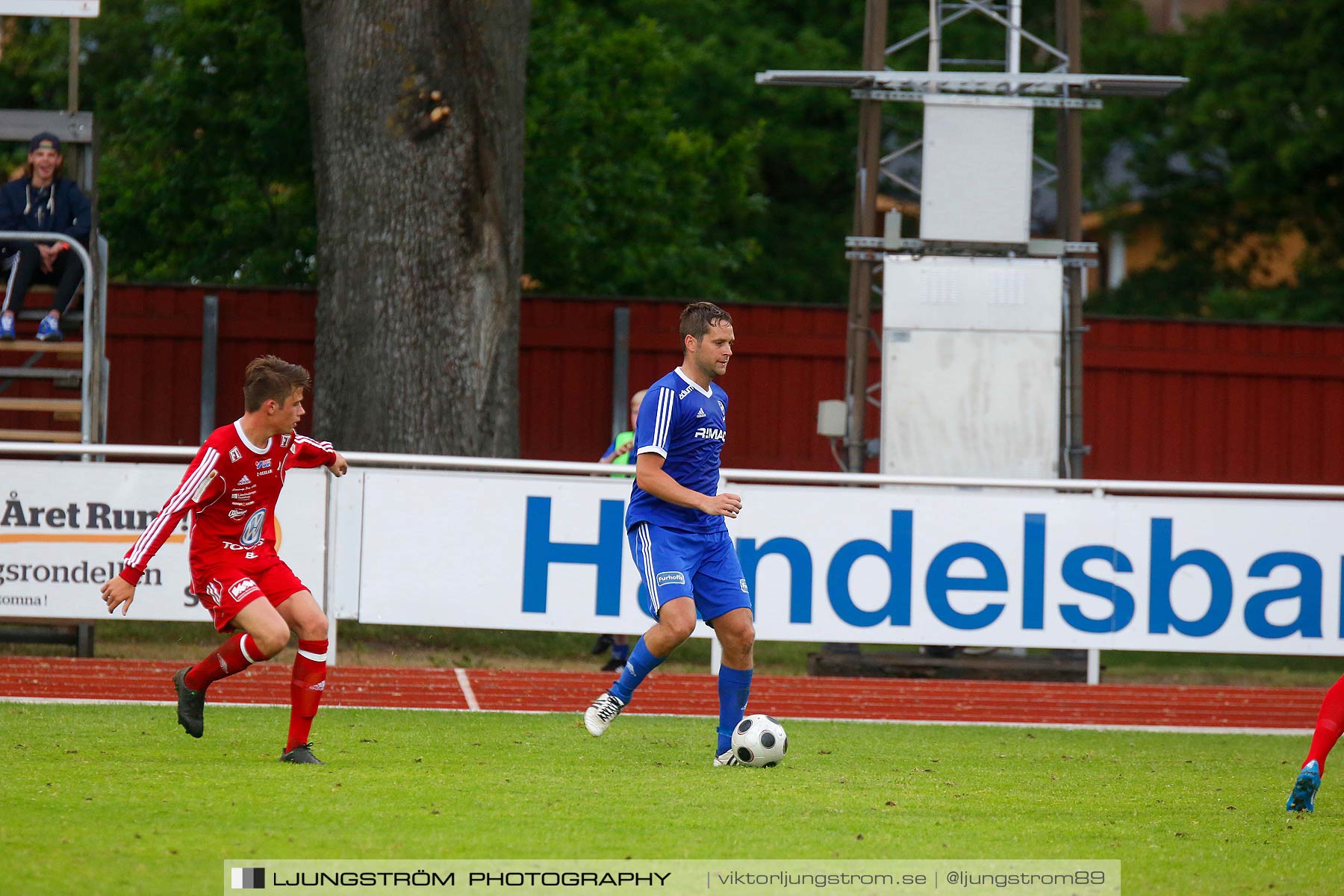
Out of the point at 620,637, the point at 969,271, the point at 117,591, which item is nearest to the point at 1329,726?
the point at 117,591

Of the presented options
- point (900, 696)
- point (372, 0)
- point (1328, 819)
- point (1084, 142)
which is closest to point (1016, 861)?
point (1328, 819)

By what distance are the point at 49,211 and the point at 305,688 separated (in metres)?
7.92

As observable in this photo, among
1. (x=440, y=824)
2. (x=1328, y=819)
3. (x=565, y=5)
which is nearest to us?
(x=440, y=824)

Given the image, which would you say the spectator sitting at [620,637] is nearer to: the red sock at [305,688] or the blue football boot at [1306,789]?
the red sock at [305,688]

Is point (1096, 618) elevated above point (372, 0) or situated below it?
below

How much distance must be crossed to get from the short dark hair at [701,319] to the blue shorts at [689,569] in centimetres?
95

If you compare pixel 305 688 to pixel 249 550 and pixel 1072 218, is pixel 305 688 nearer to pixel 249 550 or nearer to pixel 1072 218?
pixel 249 550

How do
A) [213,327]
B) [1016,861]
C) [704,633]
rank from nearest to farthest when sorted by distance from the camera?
1. [1016,861]
2. [704,633]
3. [213,327]

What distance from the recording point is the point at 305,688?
7078 millimetres

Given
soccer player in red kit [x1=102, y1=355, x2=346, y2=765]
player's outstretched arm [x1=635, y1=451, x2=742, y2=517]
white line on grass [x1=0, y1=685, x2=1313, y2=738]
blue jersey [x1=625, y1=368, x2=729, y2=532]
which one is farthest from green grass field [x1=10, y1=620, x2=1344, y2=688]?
player's outstretched arm [x1=635, y1=451, x2=742, y2=517]

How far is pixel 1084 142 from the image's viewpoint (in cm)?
3056

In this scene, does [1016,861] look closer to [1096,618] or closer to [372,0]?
[1096,618]

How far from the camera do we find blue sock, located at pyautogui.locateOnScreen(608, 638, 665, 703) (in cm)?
739

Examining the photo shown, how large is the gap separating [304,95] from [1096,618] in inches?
451
